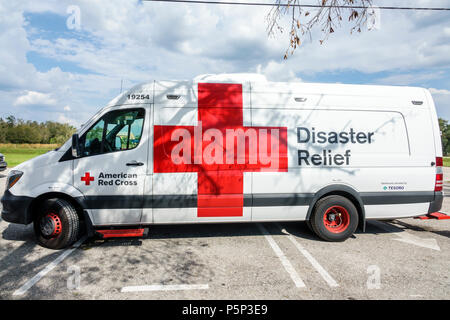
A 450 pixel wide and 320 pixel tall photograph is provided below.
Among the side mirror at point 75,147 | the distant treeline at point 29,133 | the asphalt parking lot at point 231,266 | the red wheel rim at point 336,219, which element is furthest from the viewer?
the distant treeline at point 29,133

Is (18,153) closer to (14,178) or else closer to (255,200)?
(14,178)

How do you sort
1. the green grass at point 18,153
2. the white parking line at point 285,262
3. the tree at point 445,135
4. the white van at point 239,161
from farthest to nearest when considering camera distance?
1. the tree at point 445,135
2. the green grass at point 18,153
3. the white van at point 239,161
4. the white parking line at point 285,262

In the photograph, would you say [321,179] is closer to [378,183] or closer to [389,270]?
[378,183]

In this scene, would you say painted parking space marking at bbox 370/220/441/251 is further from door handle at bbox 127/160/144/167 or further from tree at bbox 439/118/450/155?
tree at bbox 439/118/450/155

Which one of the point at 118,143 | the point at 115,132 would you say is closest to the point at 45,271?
the point at 118,143

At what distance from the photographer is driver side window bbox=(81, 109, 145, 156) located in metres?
4.37

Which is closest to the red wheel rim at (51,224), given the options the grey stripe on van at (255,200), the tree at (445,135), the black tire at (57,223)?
the black tire at (57,223)

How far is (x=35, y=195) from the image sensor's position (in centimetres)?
422

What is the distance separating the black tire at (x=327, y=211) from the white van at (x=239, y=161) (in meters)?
0.02

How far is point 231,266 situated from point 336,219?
225 centimetres

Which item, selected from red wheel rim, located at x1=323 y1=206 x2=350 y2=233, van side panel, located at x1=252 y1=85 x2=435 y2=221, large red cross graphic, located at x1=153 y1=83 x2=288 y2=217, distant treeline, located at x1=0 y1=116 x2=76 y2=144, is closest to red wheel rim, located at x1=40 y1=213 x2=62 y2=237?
large red cross graphic, located at x1=153 y1=83 x2=288 y2=217

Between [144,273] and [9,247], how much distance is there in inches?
102

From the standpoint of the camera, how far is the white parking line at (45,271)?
317 cm

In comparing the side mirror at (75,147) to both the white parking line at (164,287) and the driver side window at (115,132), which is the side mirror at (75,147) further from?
the white parking line at (164,287)
